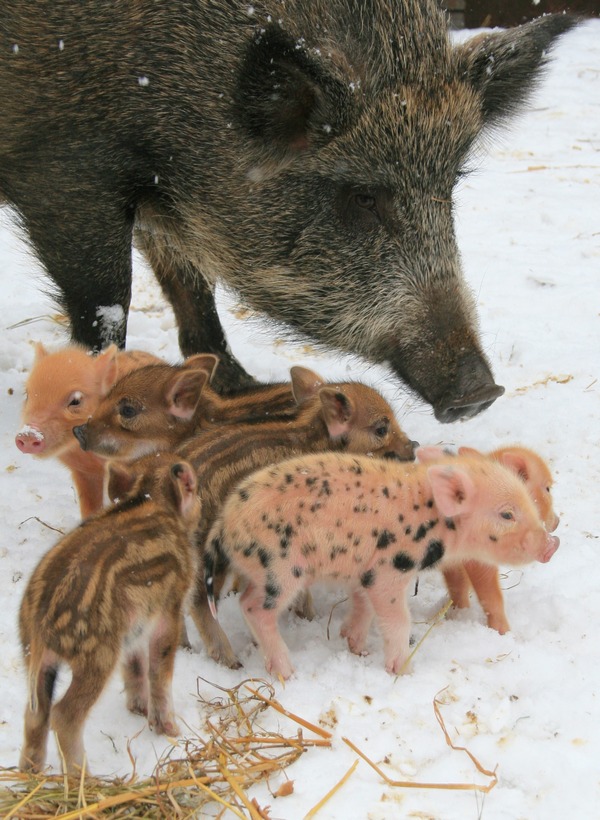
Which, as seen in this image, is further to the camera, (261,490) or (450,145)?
(450,145)

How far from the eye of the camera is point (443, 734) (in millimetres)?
3018

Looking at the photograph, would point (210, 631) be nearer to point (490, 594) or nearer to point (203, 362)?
point (490, 594)

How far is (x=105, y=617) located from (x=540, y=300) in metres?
4.28

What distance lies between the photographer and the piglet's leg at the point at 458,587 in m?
3.64

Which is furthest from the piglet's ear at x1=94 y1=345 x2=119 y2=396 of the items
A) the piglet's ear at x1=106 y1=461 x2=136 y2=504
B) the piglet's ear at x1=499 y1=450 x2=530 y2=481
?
the piglet's ear at x1=499 y1=450 x2=530 y2=481

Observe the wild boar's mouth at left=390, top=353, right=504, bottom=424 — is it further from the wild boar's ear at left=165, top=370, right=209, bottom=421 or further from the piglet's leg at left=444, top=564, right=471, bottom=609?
the wild boar's ear at left=165, top=370, right=209, bottom=421

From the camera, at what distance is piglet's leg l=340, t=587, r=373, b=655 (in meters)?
3.41

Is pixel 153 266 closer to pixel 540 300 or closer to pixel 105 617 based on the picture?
pixel 540 300

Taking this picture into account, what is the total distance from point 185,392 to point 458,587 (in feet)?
4.03

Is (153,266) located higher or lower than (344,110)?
lower

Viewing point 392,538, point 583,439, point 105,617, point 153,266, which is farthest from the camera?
point 153,266

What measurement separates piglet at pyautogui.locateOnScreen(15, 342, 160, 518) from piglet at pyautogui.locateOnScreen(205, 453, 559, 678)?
917mm

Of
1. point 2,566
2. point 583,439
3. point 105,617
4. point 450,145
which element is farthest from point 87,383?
point 583,439

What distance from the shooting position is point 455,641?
346cm
